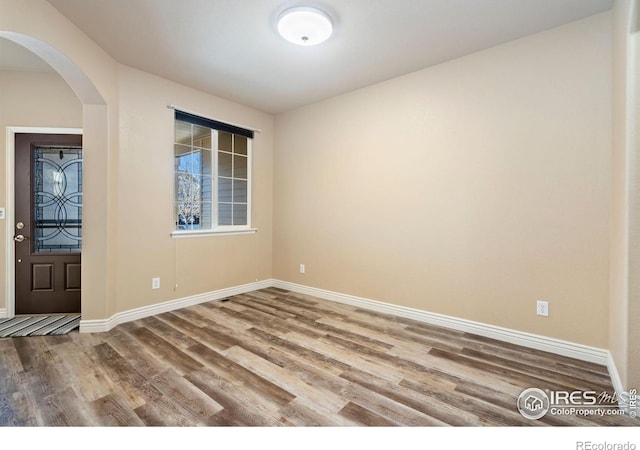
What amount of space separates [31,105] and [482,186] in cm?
491

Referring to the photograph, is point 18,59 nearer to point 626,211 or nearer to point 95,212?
point 95,212

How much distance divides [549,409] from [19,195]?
5.23m

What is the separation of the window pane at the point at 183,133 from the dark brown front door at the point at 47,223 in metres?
1.07

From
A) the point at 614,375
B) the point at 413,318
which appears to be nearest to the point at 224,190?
the point at 413,318

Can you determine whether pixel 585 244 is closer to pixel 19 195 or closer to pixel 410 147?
pixel 410 147

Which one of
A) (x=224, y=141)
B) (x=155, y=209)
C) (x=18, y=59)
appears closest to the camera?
(x=18, y=59)

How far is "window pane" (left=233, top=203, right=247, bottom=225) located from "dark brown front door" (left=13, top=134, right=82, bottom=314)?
184cm

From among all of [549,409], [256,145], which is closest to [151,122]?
[256,145]

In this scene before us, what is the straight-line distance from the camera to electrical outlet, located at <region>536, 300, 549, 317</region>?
2.52 m

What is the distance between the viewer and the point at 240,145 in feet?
14.4

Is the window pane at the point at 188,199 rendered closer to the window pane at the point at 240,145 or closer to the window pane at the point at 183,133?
the window pane at the point at 183,133

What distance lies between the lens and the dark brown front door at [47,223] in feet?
11.0

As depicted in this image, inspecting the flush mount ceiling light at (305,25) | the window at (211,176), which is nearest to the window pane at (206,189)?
the window at (211,176)

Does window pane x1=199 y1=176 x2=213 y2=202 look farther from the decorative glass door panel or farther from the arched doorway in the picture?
the decorative glass door panel
